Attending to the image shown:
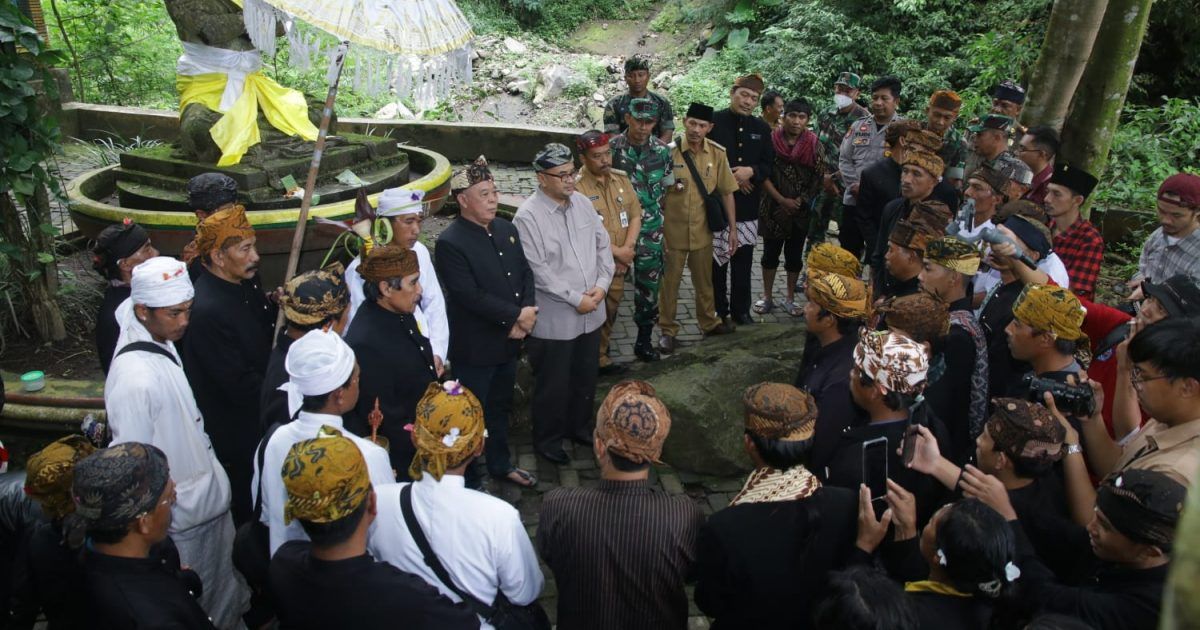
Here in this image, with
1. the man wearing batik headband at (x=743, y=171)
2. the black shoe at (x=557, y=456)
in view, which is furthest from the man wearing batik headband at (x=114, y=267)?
the man wearing batik headband at (x=743, y=171)

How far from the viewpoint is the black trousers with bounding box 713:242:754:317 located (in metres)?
7.17

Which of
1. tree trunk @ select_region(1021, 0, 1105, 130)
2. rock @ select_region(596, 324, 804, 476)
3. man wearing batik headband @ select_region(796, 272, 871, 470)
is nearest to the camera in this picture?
man wearing batik headband @ select_region(796, 272, 871, 470)

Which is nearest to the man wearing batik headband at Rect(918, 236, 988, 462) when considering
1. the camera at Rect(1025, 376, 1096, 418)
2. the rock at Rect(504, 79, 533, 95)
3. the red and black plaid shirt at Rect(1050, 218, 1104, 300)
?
the camera at Rect(1025, 376, 1096, 418)

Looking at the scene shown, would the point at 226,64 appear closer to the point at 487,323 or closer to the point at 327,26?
the point at 327,26

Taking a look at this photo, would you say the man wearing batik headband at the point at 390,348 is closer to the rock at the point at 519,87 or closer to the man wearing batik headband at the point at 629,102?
the man wearing batik headband at the point at 629,102

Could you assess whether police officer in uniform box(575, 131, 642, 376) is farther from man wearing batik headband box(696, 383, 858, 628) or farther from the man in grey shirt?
man wearing batik headband box(696, 383, 858, 628)

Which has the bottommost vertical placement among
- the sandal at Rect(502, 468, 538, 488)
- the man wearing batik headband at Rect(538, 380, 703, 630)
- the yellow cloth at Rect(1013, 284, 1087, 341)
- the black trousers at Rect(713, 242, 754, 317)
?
the sandal at Rect(502, 468, 538, 488)

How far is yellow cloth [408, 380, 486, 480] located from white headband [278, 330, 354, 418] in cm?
50

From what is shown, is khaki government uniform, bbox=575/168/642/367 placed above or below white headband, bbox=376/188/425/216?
below

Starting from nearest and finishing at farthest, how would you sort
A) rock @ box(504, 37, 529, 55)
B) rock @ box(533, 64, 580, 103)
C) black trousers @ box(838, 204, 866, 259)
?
black trousers @ box(838, 204, 866, 259) → rock @ box(533, 64, 580, 103) → rock @ box(504, 37, 529, 55)

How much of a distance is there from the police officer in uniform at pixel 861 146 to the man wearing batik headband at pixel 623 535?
4.82 meters

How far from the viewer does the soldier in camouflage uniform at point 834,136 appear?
760cm

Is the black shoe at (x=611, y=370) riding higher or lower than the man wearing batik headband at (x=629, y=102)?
lower

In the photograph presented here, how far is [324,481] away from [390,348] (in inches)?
63.5
